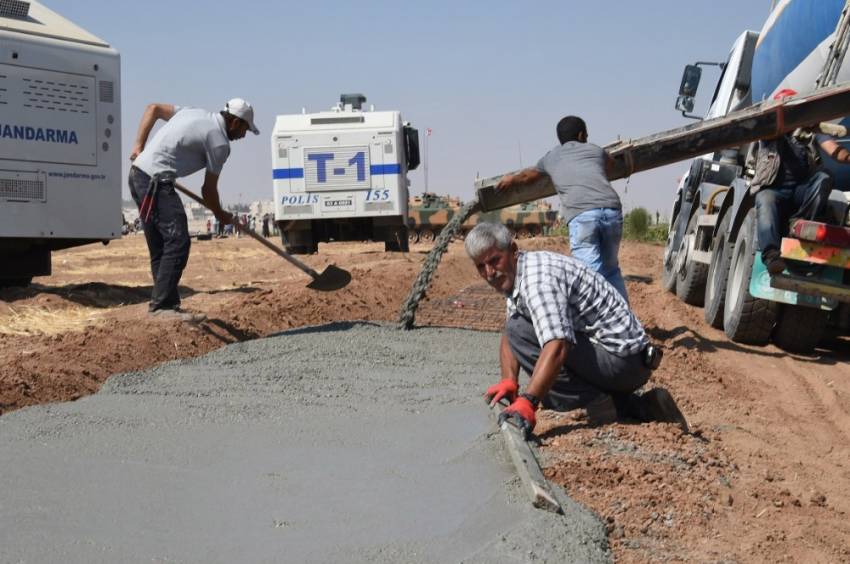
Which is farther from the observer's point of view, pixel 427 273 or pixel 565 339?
pixel 427 273

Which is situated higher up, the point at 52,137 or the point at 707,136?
the point at 52,137

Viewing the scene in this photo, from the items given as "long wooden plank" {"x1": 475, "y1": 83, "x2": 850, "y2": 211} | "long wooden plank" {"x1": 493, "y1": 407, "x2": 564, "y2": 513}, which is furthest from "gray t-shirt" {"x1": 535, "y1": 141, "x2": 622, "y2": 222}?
"long wooden plank" {"x1": 493, "y1": 407, "x2": 564, "y2": 513}

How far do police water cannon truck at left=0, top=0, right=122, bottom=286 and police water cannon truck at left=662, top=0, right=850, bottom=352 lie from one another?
648 centimetres

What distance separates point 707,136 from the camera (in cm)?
818

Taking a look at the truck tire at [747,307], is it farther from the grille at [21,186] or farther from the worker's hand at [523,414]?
the grille at [21,186]

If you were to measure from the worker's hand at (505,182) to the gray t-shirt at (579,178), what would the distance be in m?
0.50

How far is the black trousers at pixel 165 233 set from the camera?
771cm

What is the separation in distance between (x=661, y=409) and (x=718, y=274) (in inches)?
170

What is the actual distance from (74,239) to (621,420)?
8117 millimetres

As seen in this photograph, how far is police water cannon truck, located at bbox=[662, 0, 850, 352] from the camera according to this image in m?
7.55

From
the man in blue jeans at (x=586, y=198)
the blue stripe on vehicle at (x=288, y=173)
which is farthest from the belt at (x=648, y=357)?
the blue stripe on vehicle at (x=288, y=173)

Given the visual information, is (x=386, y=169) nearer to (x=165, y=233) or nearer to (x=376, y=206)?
(x=376, y=206)

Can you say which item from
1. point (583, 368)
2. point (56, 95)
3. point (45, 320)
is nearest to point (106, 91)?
point (56, 95)

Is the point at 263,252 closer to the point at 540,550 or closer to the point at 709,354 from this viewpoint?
the point at 709,354
